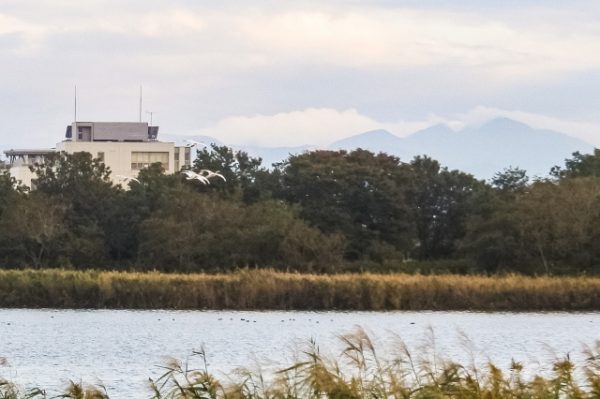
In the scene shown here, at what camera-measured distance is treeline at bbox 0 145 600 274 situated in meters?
58.9

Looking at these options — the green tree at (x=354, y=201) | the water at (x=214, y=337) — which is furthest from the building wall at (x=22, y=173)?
the water at (x=214, y=337)

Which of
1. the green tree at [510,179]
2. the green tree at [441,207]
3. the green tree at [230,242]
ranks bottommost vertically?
the green tree at [230,242]

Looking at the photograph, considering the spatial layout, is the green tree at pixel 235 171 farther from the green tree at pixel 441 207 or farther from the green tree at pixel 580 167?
the green tree at pixel 580 167

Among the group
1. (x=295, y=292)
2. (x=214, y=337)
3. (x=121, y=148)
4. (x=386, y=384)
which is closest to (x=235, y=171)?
(x=295, y=292)

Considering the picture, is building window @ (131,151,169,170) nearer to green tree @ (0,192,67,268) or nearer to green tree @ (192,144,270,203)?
green tree @ (192,144,270,203)

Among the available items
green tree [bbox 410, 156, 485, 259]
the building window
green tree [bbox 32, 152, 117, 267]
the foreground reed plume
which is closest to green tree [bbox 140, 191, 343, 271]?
green tree [bbox 32, 152, 117, 267]

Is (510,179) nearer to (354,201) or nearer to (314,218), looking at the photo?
(354,201)

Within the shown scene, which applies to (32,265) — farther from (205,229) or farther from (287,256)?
(287,256)

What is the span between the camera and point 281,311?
154ft

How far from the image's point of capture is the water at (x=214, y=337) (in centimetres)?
2705

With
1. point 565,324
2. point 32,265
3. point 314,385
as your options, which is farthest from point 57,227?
point 314,385

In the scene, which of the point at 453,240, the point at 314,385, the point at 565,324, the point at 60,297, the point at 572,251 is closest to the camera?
the point at 314,385

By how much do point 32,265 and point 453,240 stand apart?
22162 millimetres

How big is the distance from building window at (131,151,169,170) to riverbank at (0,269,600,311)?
258 feet
